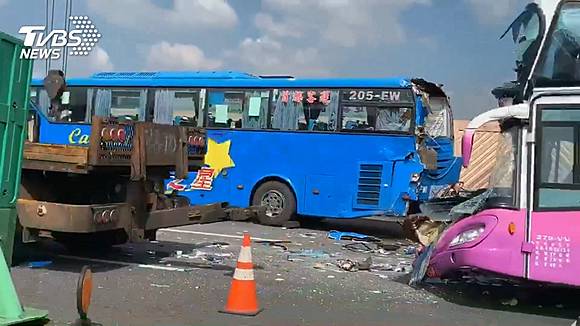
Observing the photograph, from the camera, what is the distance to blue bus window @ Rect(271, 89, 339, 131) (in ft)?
45.9

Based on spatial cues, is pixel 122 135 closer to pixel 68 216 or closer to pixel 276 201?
pixel 68 216

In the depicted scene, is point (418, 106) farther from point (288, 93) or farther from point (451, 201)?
point (451, 201)

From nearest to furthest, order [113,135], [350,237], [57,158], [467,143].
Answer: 1. [467,143]
2. [113,135]
3. [57,158]
4. [350,237]

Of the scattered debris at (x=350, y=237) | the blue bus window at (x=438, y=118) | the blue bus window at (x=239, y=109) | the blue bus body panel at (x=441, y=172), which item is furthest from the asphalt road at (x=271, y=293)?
the blue bus window at (x=239, y=109)

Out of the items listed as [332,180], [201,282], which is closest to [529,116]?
[201,282]

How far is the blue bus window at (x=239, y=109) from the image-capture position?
1467 centimetres

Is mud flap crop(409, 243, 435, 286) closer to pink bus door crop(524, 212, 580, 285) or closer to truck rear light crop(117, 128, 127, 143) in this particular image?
pink bus door crop(524, 212, 580, 285)

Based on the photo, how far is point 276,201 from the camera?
14281 mm

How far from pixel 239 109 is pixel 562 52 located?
891 centimetres

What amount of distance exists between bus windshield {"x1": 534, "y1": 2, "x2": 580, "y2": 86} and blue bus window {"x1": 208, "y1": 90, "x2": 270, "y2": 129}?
27.2 ft

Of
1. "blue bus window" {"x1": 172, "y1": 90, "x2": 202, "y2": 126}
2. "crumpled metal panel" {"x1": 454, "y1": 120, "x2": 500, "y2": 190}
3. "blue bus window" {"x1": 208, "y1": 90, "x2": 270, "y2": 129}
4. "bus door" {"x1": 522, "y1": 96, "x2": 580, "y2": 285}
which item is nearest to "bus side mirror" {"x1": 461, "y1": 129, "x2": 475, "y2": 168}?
"bus door" {"x1": 522, "y1": 96, "x2": 580, "y2": 285}

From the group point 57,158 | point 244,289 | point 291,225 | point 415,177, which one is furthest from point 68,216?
point 415,177

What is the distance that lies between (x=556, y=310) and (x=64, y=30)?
6.56 metres

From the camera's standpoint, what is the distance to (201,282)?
8.10 metres
